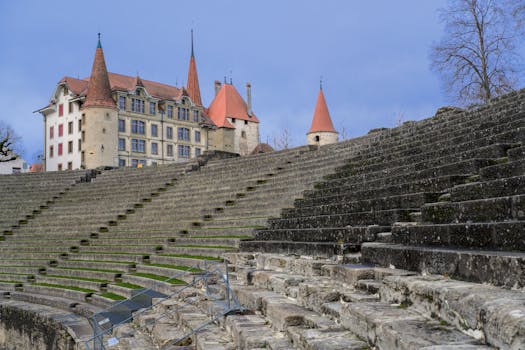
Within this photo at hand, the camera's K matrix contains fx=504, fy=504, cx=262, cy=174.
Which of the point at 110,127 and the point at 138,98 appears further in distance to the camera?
the point at 138,98

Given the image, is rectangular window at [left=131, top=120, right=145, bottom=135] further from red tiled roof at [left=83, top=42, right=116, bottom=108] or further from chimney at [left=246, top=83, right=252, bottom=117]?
chimney at [left=246, top=83, right=252, bottom=117]

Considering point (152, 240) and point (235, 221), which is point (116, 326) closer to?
point (235, 221)

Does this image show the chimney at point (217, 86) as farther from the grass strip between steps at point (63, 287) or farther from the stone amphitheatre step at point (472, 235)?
the stone amphitheatre step at point (472, 235)

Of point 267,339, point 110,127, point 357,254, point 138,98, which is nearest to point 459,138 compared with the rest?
point 357,254

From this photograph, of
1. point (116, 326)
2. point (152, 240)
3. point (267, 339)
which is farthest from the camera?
point (152, 240)

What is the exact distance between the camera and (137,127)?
53.7 meters

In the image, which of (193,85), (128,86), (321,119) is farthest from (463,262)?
(193,85)

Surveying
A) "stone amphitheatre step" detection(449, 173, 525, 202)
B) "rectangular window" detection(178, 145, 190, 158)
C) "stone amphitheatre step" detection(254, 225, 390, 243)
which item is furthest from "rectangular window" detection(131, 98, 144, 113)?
"stone amphitheatre step" detection(449, 173, 525, 202)

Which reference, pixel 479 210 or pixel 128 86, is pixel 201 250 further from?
pixel 128 86

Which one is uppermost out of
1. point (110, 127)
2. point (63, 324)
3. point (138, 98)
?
point (138, 98)

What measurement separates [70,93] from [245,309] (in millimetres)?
52251

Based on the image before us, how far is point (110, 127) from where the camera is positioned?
49656 millimetres

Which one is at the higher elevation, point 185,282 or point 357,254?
point 357,254

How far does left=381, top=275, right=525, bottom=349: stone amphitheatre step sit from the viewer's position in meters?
2.30
